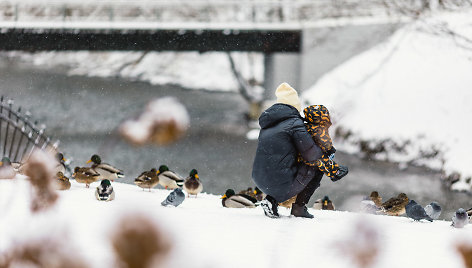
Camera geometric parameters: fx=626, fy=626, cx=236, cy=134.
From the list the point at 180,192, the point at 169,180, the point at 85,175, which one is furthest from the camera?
the point at 169,180

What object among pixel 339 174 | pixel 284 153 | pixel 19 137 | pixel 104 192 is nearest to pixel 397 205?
pixel 339 174

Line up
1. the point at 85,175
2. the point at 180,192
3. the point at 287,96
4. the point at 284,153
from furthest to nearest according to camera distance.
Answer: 1. the point at 85,175
2. the point at 180,192
3. the point at 287,96
4. the point at 284,153

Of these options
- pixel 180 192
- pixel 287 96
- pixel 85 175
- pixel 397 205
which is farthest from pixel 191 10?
pixel 287 96

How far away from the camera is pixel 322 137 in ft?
9.78

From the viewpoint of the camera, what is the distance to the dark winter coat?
9.61 feet

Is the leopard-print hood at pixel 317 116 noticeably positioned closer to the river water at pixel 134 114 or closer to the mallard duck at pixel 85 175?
the mallard duck at pixel 85 175

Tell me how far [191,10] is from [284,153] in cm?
500

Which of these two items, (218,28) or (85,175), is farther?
(218,28)

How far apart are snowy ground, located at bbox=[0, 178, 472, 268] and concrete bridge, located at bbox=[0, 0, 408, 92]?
4280 millimetres

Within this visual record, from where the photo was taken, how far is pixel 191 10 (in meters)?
7.62

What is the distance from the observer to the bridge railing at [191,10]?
755cm

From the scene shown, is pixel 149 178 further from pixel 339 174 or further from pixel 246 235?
pixel 246 235

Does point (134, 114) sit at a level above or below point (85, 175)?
A: above

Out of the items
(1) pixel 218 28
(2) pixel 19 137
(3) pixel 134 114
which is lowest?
(2) pixel 19 137
